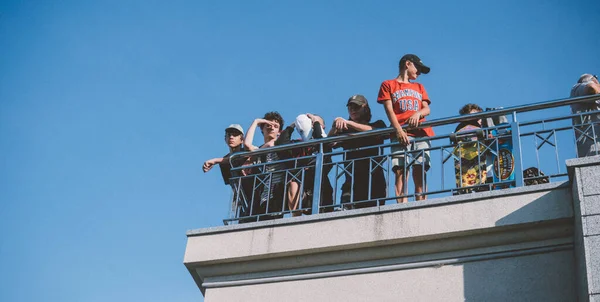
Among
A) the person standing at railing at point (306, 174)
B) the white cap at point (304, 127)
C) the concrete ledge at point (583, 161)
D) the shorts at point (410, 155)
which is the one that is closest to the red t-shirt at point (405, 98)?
the shorts at point (410, 155)

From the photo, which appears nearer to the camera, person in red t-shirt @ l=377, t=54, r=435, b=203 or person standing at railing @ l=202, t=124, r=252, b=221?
person in red t-shirt @ l=377, t=54, r=435, b=203

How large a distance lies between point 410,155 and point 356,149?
1.97ft

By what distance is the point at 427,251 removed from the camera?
25.9 ft

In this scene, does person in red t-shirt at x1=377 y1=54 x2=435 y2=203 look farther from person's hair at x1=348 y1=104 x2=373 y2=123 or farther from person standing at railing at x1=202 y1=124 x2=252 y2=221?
person standing at railing at x1=202 y1=124 x2=252 y2=221

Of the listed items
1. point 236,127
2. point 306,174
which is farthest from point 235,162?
point 306,174

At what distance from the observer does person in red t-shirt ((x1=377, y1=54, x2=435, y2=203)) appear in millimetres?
8633

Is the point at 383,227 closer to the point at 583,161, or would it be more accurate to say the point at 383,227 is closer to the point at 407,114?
the point at 407,114

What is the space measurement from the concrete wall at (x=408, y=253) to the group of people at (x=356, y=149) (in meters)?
0.39

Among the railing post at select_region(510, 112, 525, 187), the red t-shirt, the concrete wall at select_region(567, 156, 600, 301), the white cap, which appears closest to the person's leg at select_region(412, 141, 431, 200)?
the red t-shirt

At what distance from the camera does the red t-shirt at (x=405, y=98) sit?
8992mm

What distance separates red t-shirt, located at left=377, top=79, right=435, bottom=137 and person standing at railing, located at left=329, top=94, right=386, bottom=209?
31cm

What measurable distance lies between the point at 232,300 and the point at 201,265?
549mm

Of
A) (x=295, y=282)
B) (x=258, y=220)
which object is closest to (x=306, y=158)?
(x=258, y=220)

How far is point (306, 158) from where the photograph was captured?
30.0 feet
